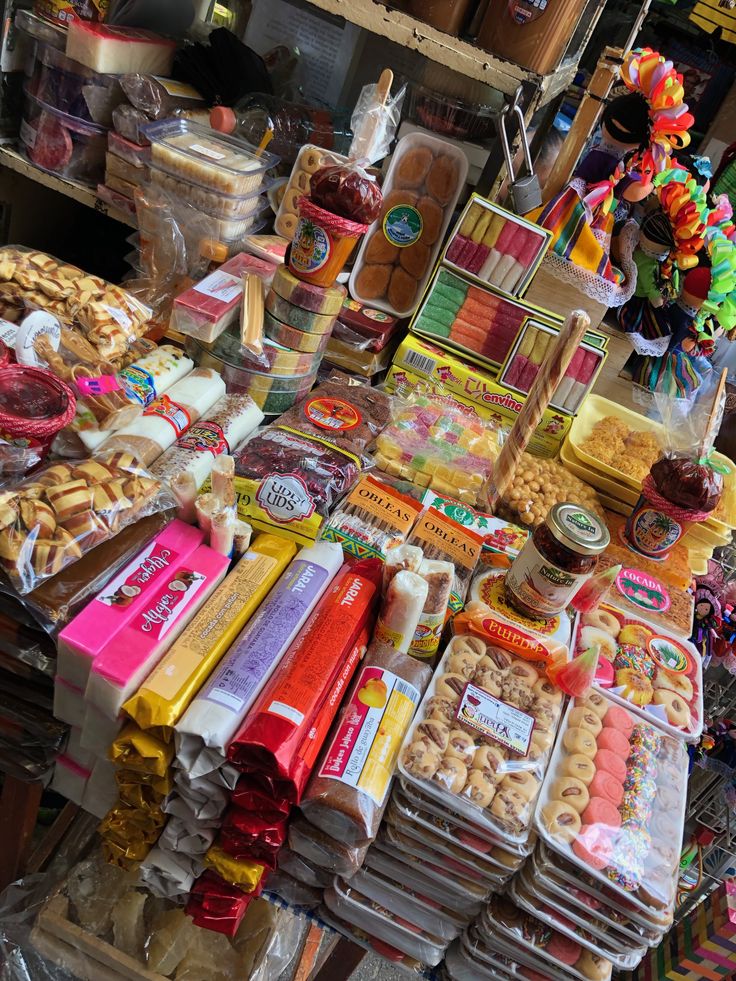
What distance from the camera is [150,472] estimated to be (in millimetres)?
1245

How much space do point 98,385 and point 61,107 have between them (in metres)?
1.02

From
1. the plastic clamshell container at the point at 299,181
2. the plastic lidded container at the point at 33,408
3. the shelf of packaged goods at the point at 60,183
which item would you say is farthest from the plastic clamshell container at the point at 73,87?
the plastic lidded container at the point at 33,408

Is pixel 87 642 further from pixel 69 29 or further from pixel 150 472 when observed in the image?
pixel 69 29

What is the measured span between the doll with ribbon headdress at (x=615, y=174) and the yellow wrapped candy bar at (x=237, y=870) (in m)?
1.54

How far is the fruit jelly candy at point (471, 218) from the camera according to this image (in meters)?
1.79

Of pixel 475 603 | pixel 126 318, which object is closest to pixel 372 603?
pixel 475 603

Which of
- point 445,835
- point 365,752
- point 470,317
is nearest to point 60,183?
point 470,317

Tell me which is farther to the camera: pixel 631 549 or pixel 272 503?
pixel 631 549

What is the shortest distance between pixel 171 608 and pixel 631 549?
102cm

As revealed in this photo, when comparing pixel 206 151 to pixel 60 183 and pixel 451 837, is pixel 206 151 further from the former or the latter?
pixel 451 837

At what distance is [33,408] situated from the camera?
45.3 inches

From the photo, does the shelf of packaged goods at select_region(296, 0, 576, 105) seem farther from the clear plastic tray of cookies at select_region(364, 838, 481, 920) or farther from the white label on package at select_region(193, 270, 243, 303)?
the clear plastic tray of cookies at select_region(364, 838, 481, 920)

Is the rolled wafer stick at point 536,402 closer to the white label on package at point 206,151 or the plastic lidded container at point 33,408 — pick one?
the plastic lidded container at point 33,408

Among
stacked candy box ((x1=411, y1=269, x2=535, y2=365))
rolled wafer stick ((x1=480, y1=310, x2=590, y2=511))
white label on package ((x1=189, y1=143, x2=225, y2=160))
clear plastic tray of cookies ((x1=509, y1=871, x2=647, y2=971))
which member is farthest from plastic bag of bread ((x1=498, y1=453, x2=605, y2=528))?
white label on package ((x1=189, y1=143, x2=225, y2=160))
